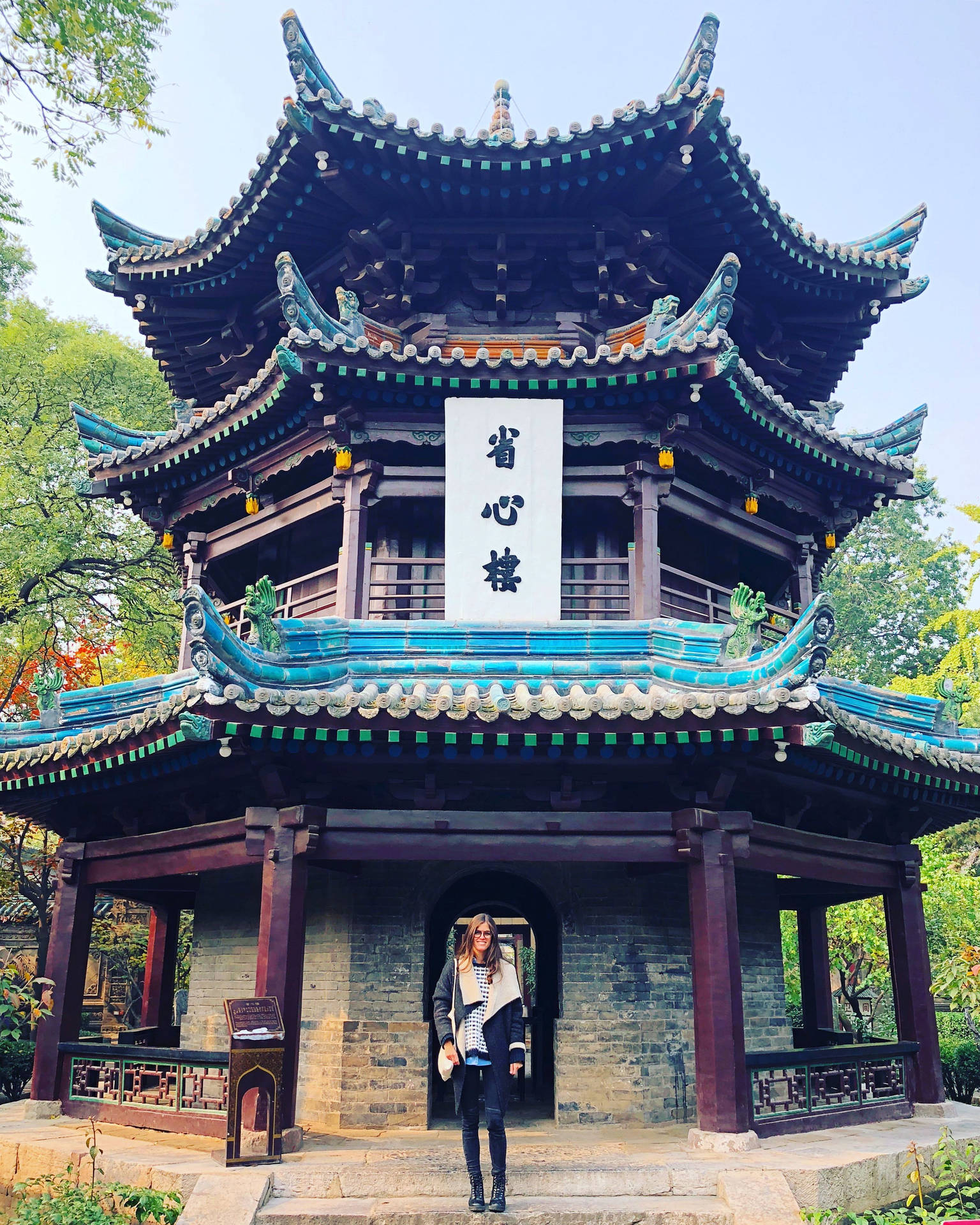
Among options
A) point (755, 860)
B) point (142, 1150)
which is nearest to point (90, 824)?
point (142, 1150)

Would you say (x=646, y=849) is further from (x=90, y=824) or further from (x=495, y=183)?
(x=495, y=183)

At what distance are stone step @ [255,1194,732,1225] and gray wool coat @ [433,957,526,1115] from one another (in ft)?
2.13

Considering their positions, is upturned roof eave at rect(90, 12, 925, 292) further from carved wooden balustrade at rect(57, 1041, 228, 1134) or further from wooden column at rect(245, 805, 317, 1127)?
carved wooden balustrade at rect(57, 1041, 228, 1134)

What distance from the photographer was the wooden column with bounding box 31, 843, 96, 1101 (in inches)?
365

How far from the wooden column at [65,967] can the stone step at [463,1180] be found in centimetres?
345

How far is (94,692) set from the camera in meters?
9.88

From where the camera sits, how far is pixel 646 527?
988cm

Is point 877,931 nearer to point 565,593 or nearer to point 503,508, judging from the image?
point 565,593

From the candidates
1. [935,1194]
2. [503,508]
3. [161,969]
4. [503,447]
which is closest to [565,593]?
[503,508]

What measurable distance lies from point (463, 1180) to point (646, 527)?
19.0ft

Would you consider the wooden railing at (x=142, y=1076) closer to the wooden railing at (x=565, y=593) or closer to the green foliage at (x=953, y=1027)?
the wooden railing at (x=565, y=593)

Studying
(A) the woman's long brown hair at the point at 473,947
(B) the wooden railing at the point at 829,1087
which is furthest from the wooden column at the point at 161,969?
(A) the woman's long brown hair at the point at 473,947

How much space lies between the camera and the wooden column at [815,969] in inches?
527

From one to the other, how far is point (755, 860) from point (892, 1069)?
9.55 feet
